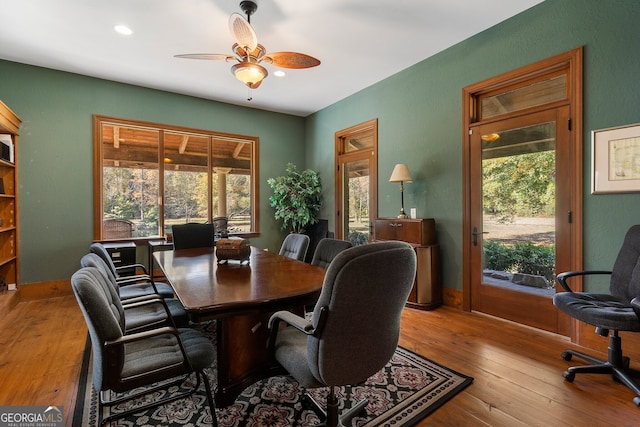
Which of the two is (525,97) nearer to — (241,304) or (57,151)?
(241,304)

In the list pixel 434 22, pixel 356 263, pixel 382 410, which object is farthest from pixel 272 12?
pixel 382 410

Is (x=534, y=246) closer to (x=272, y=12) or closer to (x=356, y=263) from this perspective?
(x=356, y=263)

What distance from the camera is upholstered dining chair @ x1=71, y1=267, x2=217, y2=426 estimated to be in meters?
1.34

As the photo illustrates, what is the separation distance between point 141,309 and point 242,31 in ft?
7.61

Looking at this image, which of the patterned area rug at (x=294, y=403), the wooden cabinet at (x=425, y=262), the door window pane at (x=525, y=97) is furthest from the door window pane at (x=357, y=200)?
the patterned area rug at (x=294, y=403)

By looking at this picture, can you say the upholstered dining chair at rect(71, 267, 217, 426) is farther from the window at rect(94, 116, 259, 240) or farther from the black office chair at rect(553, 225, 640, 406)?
the window at rect(94, 116, 259, 240)

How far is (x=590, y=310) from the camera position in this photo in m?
1.99

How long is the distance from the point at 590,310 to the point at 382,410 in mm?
1494

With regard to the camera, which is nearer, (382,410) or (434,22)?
(382,410)

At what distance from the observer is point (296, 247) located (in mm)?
3246

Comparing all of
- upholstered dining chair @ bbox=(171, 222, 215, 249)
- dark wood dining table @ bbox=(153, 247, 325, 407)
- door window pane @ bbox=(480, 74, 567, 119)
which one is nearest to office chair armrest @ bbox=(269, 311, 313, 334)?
dark wood dining table @ bbox=(153, 247, 325, 407)

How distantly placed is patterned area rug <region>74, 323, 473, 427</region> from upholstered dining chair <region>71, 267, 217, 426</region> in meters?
0.10

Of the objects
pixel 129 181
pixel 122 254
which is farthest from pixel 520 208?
pixel 129 181

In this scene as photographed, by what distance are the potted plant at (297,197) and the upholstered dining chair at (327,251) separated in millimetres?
2772
